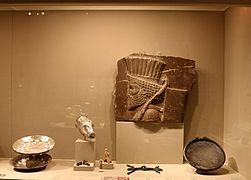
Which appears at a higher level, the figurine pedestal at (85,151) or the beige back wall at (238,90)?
the beige back wall at (238,90)

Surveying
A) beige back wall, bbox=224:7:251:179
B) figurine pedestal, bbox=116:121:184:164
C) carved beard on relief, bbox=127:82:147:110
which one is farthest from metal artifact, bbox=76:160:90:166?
beige back wall, bbox=224:7:251:179

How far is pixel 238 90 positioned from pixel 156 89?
2.02 feet

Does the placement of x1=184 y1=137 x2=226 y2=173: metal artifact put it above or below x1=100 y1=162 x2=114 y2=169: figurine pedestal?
above

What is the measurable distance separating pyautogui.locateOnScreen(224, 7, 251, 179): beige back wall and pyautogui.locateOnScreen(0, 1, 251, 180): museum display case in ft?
0.06

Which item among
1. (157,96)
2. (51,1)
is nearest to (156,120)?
(157,96)

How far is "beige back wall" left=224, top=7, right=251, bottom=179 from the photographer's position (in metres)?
2.46

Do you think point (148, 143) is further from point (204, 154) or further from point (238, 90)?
point (238, 90)

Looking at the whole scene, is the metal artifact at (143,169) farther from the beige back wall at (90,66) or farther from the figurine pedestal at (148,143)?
the beige back wall at (90,66)

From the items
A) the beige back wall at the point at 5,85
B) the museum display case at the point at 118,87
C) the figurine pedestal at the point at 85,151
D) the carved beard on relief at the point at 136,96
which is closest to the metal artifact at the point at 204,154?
the museum display case at the point at 118,87

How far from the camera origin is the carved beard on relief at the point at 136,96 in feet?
9.37

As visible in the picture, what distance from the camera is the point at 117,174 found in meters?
2.56

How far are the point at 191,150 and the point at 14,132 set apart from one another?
57.2 inches

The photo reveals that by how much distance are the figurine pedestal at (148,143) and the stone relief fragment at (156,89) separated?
0.06 meters

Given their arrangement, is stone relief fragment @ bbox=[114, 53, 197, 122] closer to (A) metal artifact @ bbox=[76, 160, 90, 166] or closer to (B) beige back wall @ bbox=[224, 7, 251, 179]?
(B) beige back wall @ bbox=[224, 7, 251, 179]
